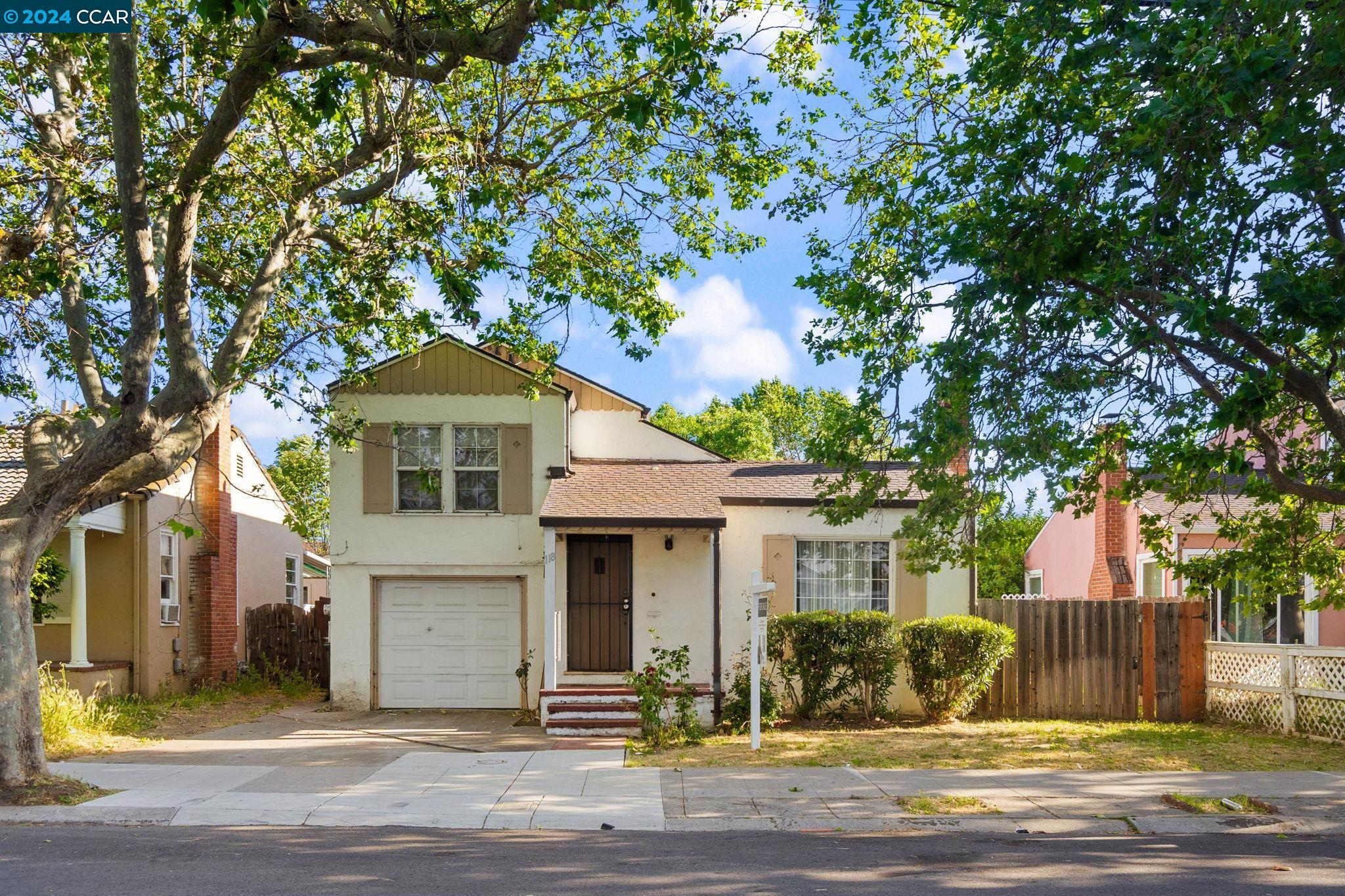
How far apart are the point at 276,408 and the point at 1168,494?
10552 mm

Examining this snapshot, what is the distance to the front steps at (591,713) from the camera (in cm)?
1352

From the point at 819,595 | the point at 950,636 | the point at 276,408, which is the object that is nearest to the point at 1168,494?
the point at 950,636

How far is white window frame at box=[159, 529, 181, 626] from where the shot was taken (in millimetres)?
17188

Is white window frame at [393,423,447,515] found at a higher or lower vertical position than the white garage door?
higher

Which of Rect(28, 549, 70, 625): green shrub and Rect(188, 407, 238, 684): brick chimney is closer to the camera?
Rect(28, 549, 70, 625): green shrub

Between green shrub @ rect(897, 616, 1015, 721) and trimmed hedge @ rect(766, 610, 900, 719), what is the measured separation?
0.92 ft

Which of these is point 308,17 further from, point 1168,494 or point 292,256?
point 1168,494

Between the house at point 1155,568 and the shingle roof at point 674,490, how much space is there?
13.9 feet

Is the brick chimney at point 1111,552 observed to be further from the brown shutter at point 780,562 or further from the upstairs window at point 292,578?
the upstairs window at point 292,578

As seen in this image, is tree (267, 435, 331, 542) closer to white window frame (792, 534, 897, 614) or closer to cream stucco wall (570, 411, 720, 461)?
cream stucco wall (570, 411, 720, 461)

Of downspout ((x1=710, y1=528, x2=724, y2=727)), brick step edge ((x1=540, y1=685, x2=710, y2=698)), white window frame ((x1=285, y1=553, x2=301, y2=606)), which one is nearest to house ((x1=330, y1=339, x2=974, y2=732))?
brick step edge ((x1=540, y1=685, x2=710, y2=698))

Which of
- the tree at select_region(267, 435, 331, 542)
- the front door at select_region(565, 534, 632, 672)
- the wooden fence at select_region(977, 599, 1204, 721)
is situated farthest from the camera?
the tree at select_region(267, 435, 331, 542)

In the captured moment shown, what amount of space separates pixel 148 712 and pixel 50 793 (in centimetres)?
637

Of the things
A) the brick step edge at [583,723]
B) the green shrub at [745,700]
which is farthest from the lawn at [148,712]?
the green shrub at [745,700]
